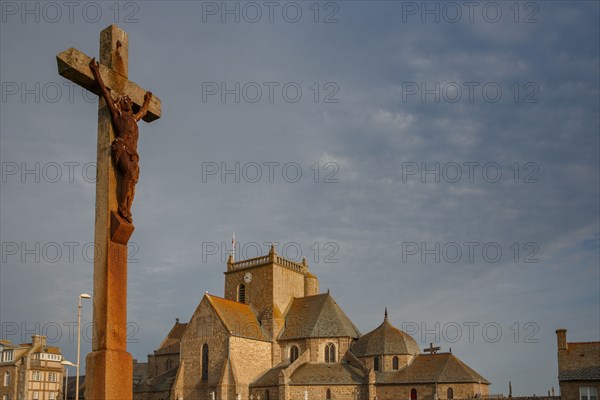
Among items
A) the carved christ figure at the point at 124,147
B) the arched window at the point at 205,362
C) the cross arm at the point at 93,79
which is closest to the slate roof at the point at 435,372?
the arched window at the point at 205,362

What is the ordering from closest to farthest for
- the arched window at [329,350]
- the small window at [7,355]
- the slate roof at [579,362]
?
1. the slate roof at [579,362]
2. the arched window at [329,350]
3. the small window at [7,355]

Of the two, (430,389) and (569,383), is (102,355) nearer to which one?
(569,383)

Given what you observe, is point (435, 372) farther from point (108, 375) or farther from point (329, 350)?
point (108, 375)

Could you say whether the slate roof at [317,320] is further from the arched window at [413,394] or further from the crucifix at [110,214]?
the crucifix at [110,214]

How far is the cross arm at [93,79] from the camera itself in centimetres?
863

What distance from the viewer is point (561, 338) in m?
49.0

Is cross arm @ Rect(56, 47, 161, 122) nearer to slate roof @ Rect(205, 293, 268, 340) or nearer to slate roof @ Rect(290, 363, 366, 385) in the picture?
slate roof @ Rect(290, 363, 366, 385)

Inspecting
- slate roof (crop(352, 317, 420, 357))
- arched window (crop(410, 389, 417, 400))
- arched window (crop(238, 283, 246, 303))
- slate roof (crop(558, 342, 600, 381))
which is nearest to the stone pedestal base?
slate roof (crop(558, 342, 600, 381))

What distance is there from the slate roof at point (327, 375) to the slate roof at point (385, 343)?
240 cm

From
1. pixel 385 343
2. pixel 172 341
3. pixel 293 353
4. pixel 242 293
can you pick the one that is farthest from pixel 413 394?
pixel 172 341

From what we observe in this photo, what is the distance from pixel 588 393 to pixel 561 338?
173 inches

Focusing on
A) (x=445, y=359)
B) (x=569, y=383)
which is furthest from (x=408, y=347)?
(x=569, y=383)

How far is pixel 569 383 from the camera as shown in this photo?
Answer: 46594 millimetres


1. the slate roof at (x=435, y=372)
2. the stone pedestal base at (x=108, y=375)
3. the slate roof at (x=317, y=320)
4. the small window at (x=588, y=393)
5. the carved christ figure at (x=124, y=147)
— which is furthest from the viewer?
the slate roof at (x=317, y=320)
